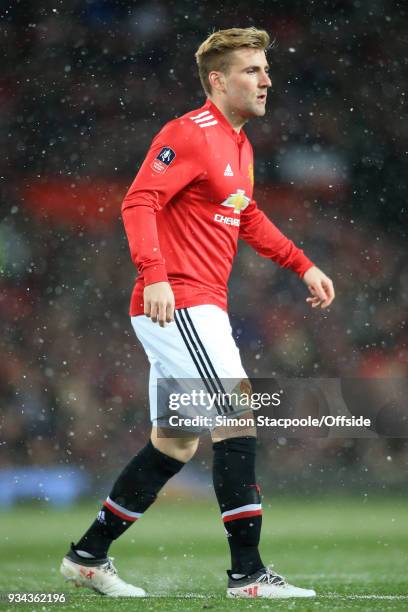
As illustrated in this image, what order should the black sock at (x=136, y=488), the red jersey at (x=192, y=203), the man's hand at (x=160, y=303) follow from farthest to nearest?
the black sock at (x=136, y=488), the red jersey at (x=192, y=203), the man's hand at (x=160, y=303)

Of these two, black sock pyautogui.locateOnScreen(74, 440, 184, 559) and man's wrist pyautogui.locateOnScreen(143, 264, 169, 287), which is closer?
man's wrist pyautogui.locateOnScreen(143, 264, 169, 287)

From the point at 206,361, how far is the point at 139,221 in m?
0.44

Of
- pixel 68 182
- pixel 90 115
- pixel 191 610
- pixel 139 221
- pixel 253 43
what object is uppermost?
pixel 90 115

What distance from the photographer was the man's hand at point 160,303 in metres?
2.62

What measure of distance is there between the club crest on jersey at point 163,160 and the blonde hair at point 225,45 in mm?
363

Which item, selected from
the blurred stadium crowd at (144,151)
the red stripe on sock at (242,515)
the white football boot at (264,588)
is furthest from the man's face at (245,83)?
the blurred stadium crowd at (144,151)

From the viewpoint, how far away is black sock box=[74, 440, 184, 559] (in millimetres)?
2963

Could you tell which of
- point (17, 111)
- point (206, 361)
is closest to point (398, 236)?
point (17, 111)

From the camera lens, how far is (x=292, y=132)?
945 cm

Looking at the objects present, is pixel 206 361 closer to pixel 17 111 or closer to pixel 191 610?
pixel 191 610

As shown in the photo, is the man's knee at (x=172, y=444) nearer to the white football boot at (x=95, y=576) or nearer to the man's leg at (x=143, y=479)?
the man's leg at (x=143, y=479)

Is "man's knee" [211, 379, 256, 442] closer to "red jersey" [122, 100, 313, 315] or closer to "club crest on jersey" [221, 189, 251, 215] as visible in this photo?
"red jersey" [122, 100, 313, 315]

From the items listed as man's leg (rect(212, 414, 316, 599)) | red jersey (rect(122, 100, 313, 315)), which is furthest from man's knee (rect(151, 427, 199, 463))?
red jersey (rect(122, 100, 313, 315))

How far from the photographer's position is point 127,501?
297 cm
